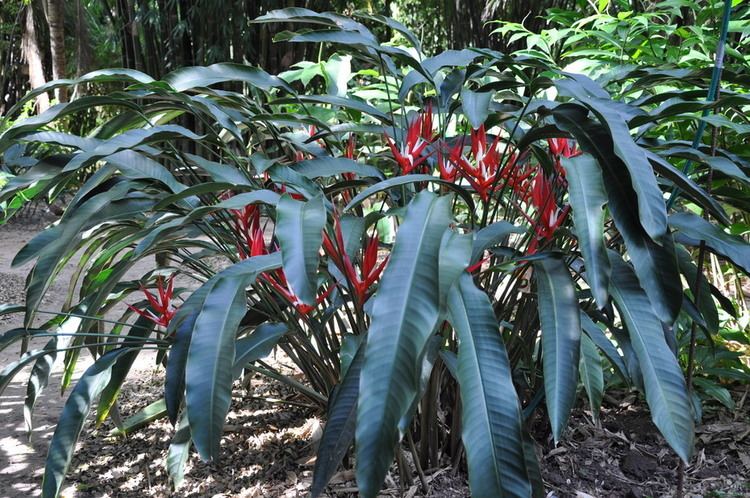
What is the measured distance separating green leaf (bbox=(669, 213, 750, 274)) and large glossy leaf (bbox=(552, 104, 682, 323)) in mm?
198

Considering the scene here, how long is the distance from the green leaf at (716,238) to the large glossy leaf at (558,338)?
223 mm

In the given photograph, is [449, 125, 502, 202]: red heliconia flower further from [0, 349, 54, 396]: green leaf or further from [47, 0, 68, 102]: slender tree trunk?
[47, 0, 68, 102]: slender tree trunk

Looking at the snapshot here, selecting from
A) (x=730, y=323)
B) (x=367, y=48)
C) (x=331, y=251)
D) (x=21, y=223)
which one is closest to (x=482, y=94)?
(x=367, y=48)

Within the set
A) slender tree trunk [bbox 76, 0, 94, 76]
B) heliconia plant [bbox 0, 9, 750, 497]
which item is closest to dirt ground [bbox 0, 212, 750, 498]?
heliconia plant [bbox 0, 9, 750, 497]

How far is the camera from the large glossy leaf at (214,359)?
746 millimetres

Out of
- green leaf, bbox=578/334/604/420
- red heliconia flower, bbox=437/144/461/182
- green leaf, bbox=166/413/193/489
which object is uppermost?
red heliconia flower, bbox=437/144/461/182

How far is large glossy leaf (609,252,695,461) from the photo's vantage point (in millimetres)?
760

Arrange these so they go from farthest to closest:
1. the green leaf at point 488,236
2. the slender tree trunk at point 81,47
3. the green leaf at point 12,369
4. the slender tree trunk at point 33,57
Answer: the slender tree trunk at point 33,57, the slender tree trunk at point 81,47, the green leaf at point 12,369, the green leaf at point 488,236

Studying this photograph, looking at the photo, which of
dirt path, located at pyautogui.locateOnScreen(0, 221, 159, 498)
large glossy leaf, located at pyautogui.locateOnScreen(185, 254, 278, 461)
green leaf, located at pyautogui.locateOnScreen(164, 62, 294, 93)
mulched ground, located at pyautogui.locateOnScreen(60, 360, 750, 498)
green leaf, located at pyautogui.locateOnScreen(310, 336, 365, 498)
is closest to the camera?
large glossy leaf, located at pyautogui.locateOnScreen(185, 254, 278, 461)

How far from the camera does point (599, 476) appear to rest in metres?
1.39

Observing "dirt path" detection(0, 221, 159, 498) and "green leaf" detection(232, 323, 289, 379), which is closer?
"green leaf" detection(232, 323, 289, 379)

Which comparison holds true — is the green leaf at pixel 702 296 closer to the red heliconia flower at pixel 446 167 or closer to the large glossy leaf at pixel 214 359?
the red heliconia flower at pixel 446 167

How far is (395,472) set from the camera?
1.34 m

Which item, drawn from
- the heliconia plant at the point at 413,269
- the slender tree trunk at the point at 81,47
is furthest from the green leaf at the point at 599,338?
the slender tree trunk at the point at 81,47
